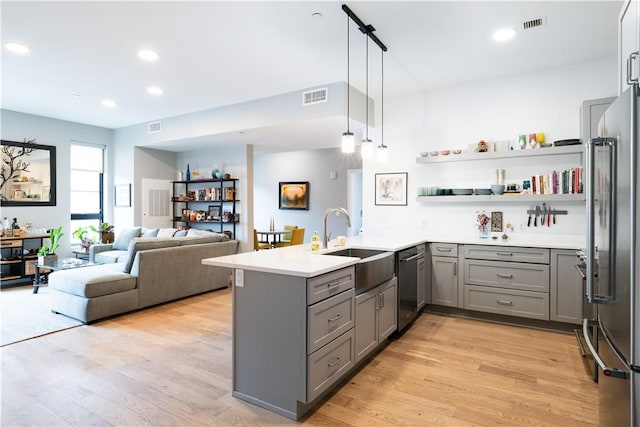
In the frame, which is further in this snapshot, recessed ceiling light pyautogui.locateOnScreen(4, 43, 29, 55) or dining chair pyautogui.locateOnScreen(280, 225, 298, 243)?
dining chair pyautogui.locateOnScreen(280, 225, 298, 243)

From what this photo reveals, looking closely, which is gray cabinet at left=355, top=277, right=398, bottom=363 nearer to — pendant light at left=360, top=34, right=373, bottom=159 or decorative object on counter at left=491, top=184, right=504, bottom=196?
pendant light at left=360, top=34, right=373, bottom=159

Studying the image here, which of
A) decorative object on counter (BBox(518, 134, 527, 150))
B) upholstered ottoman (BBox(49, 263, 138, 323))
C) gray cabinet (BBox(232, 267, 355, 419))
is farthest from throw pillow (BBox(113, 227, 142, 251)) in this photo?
decorative object on counter (BBox(518, 134, 527, 150))

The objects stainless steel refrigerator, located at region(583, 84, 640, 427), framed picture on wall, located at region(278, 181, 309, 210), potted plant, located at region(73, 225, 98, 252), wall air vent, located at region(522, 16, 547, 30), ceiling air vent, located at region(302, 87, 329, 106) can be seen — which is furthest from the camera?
framed picture on wall, located at region(278, 181, 309, 210)

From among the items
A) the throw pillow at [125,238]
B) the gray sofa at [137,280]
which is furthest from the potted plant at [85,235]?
the gray sofa at [137,280]

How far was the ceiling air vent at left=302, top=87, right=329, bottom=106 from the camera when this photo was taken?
464 centimetres

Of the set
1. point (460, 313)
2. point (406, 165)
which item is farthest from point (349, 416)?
point (406, 165)

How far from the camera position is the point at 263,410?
229 cm

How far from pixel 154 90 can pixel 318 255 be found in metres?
3.64

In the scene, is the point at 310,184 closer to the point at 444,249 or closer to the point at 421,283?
the point at 444,249

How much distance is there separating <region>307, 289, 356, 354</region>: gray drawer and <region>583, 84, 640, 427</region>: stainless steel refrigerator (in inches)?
55.3

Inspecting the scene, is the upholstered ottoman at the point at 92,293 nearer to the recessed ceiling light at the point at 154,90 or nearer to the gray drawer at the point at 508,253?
the recessed ceiling light at the point at 154,90

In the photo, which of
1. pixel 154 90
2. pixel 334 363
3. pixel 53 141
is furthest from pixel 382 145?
pixel 53 141

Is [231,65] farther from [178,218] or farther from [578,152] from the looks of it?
[178,218]

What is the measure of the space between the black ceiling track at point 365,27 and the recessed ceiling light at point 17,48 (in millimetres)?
3241
